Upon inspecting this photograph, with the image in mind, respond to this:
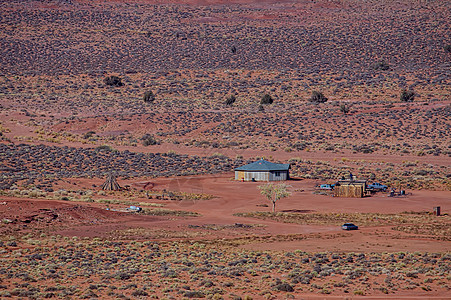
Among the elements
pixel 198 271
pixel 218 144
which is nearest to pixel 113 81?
pixel 218 144

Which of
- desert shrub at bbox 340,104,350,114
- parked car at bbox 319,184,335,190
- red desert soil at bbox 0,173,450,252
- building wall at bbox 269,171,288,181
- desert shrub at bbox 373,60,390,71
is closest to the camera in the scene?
red desert soil at bbox 0,173,450,252

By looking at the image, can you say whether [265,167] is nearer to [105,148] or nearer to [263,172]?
[263,172]

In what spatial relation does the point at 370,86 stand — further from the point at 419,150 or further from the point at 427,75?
the point at 419,150

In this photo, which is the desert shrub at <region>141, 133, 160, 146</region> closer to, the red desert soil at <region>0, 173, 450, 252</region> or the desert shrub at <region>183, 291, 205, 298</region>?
the red desert soil at <region>0, 173, 450, 252</region>

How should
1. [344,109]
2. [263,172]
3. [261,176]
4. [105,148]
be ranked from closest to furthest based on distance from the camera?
[263,172] → [261,176] → [105,148] → [344,109]

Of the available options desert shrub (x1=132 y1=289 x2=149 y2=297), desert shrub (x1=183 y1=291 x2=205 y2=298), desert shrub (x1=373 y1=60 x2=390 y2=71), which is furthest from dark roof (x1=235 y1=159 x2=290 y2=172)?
desert shrub (x1=373 y1=60 x2=390 y2=71)

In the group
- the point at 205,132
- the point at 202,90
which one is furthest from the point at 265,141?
the point at 202,90
